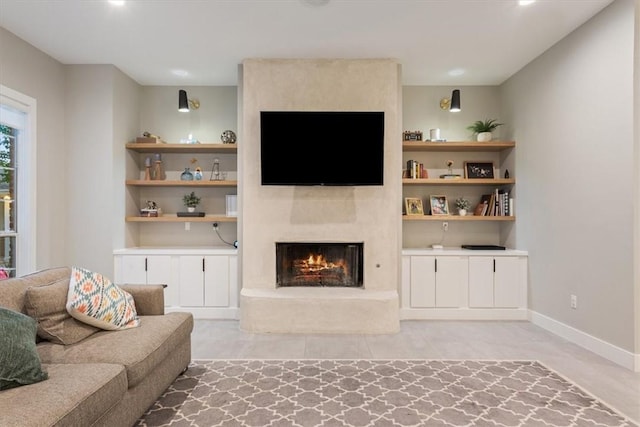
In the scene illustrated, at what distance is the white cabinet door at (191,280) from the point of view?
4438mm

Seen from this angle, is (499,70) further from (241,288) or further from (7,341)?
(7,341)

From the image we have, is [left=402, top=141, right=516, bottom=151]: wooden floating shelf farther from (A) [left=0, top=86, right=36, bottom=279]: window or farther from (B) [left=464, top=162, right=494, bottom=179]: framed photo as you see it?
(A) [left=0, top=86, right=36, bottom=279]: window

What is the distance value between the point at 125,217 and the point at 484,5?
432cm

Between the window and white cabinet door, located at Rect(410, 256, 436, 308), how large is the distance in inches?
159

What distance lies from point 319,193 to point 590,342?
289 centimetres

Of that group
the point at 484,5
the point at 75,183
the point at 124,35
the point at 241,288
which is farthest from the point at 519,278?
the point at 75,183

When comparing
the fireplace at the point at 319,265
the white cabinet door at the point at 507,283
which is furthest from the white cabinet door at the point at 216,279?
the white cabinet door at the point at 507,283

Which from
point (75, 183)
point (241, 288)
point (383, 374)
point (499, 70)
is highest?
point (499, 70)

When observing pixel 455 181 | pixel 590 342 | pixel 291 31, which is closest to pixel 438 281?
pixel 455 181

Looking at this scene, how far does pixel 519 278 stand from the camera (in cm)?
441

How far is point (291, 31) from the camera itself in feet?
11.6

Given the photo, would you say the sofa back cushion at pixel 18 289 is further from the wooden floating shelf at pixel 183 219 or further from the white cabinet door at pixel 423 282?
the white cabinet door at pixel 423 282

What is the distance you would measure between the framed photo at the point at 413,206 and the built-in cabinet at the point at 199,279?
2.20 metres

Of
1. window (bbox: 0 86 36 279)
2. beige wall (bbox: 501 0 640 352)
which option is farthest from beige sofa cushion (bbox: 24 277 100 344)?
beige wall (bbox: 501 0 640 352)
